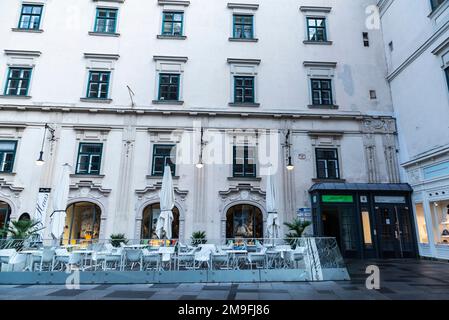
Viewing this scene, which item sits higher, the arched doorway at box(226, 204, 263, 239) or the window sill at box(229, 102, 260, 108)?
the window sill at box(229, 102, 260, 108)

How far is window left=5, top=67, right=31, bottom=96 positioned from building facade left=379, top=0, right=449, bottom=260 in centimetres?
2084

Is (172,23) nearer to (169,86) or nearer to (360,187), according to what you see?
(169,86)

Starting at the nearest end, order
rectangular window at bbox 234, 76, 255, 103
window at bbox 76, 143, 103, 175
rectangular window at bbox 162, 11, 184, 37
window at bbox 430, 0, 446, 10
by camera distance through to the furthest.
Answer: window at bbox 430, 0, 446, 10 → window at bbox 76, 143, 103, 175 → rectangular window at bbox 234, 76, 255, 103 → rectangular window at bbox 162, 11, 184, 37

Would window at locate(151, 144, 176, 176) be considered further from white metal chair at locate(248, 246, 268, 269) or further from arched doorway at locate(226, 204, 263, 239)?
white metal chair at locate(248, 246, 268, 269)

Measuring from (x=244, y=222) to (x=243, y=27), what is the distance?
11842mm

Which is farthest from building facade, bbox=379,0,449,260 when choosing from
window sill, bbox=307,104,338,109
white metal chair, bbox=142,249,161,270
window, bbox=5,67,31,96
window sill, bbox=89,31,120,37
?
window, bbox=5,67,31,96

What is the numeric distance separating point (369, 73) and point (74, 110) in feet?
56.3

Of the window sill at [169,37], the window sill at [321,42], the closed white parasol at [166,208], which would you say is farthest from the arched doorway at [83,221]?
the window sill at [321,42]

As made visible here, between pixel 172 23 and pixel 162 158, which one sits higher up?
pixel 172 23

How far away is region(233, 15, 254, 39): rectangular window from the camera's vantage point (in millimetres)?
18203

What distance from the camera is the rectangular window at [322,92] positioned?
17234mm

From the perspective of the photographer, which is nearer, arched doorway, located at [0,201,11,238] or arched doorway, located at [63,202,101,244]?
arched doorway, located at [0,201,11,238]

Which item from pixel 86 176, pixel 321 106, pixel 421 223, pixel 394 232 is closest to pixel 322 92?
pixel 321 106

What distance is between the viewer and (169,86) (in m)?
17.1
